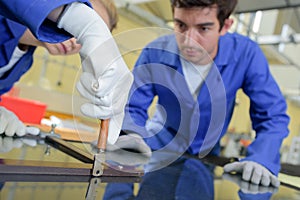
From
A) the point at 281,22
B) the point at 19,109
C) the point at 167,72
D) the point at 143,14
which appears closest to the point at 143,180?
the point at 167,72

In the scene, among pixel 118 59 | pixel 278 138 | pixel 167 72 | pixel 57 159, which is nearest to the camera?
pixel 118 59

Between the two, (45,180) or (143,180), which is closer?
(45,180)

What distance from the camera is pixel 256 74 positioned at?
1123 mm

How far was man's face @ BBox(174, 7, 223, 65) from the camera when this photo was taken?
0.96 metres

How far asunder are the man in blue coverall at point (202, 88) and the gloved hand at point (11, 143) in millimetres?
252

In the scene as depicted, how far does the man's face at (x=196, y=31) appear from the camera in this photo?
3.14 ft

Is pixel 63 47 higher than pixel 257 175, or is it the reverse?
pixel 63 47

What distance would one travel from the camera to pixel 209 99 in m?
1.09

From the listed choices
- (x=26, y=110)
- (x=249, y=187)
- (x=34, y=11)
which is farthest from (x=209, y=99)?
(x=26, y=110)

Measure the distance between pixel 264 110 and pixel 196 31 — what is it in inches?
15.9

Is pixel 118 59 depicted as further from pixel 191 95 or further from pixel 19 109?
pixel 19 109

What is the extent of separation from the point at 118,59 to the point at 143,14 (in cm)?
338

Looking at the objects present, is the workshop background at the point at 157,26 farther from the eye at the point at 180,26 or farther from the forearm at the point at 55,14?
the forearm at the point at 55,14

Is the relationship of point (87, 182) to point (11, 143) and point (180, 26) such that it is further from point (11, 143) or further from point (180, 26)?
point (180, 26)
